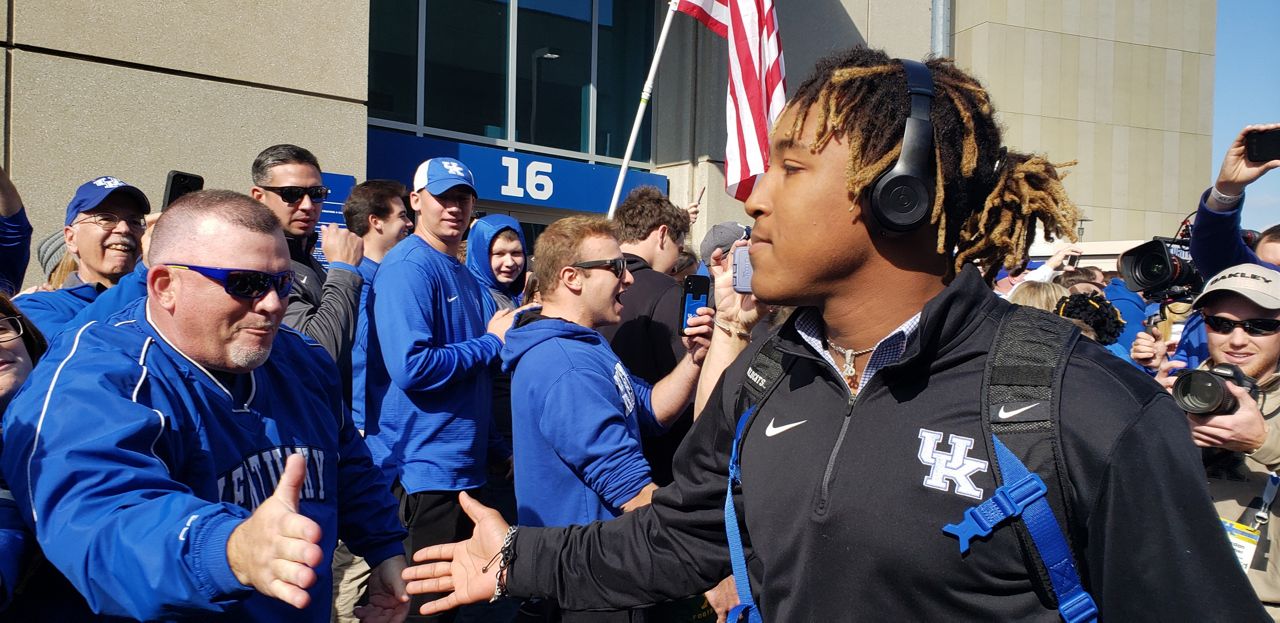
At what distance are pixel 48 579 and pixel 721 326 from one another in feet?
7.91

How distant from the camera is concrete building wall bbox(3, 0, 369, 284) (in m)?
6.81

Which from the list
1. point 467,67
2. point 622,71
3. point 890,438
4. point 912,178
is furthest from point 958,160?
point 622,71

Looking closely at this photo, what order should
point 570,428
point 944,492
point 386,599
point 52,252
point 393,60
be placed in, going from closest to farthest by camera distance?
point 944,492 < point 386,599 < point 570,428 < point 52,252 < point 393,60

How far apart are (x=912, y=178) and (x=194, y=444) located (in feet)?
6.21

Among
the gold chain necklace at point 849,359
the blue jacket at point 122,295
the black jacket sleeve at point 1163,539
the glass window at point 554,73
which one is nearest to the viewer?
the black jacket sleeve at point 1163,539

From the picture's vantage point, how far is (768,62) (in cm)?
927

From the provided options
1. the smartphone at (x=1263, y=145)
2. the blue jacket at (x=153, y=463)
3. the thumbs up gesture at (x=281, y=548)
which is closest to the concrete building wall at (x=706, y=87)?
the smartphone at (x=1263, y=145)

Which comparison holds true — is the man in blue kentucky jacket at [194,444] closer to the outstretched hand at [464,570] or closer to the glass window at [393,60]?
the outstretched hand at [464,570]

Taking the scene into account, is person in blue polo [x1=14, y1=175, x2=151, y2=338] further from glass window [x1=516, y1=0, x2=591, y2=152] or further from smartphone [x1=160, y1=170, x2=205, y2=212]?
glass window [x1=516, y1=0, x2=591, y2=152]

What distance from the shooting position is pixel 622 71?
11.8m

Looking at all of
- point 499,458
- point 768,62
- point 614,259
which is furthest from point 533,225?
point 614,259

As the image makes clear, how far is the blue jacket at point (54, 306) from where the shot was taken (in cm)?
376

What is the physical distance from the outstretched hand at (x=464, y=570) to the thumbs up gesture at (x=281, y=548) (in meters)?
0.51

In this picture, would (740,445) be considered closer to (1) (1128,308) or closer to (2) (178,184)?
(2) (178,184)
